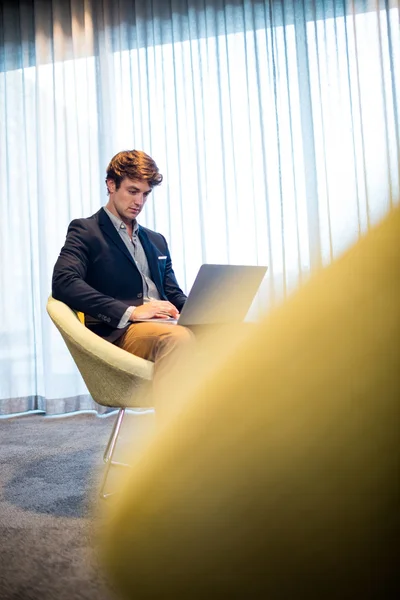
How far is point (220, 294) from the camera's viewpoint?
1.57 meters

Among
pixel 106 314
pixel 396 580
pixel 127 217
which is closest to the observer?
pixel 396 580

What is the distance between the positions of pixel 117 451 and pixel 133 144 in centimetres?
194

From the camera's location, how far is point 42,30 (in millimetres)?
3344

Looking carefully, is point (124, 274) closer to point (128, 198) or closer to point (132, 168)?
point (128, 198)

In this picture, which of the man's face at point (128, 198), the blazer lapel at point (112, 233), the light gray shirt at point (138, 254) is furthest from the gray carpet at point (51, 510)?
the man's face at point (128, 198)

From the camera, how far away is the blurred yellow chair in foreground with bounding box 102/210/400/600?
27 centimetres

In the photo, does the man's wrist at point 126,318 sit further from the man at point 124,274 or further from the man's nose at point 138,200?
the man's nose at point 138,200

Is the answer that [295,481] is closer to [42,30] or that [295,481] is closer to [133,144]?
[133,144]

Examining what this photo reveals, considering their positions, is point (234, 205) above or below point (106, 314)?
above

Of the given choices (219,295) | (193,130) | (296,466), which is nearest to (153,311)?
(219,295)

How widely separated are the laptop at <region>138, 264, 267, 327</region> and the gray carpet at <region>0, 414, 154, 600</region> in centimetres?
42

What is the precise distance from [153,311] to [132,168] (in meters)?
0.62

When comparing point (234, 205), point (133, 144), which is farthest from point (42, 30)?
point (234, 205)

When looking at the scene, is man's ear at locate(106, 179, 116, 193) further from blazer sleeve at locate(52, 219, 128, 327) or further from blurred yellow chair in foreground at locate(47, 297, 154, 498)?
blurred yellow chair in foreground at locate(47, 297, 154, 498)
